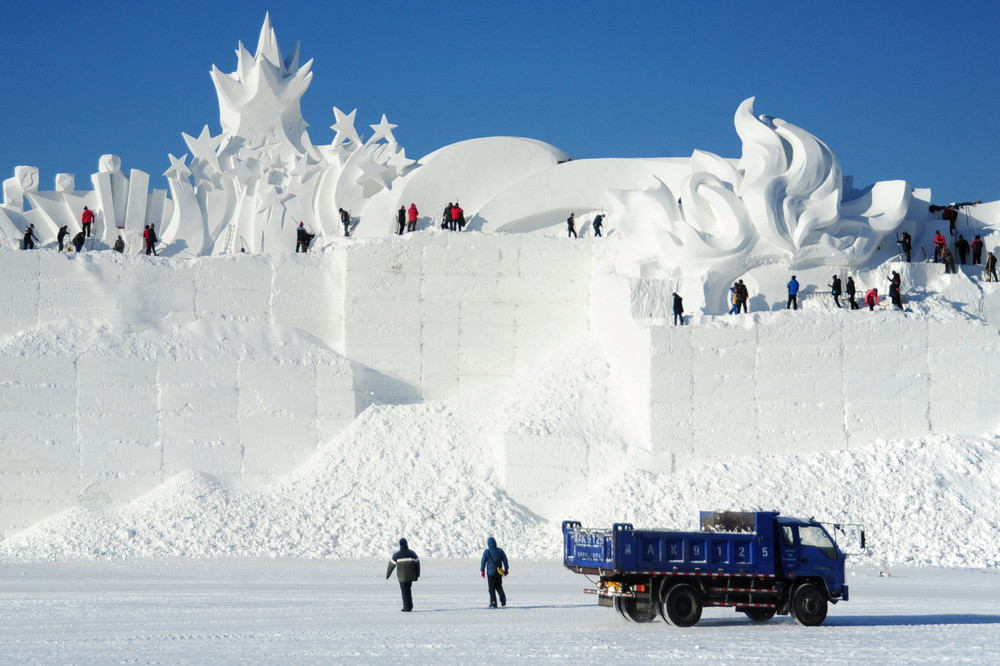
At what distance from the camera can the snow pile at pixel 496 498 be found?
29.1m

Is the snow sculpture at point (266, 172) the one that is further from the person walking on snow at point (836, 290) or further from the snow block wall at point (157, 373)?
the person walking on snow at point (836, 290)

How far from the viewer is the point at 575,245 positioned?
36.6m

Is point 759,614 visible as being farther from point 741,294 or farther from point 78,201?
point 78,201

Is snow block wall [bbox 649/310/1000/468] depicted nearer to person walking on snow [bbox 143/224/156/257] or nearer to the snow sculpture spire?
the snow sculpture spire

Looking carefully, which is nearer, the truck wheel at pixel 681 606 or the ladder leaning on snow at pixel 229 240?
the truck wheel at pixel 681 606

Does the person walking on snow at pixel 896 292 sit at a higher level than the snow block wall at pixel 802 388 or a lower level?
higher

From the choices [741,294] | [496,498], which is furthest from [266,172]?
[741,294]

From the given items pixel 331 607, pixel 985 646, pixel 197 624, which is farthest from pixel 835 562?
pixel 197 624

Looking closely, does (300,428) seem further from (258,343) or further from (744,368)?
(744,368)

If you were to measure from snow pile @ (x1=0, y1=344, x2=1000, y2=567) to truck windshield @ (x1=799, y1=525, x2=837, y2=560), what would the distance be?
10.4 metres

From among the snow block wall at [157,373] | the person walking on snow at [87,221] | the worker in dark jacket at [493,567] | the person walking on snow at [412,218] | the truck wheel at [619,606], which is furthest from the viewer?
the person walking on snow at [412,218]

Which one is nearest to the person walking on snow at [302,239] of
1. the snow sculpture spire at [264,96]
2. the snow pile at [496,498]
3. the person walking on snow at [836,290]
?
the snow sculpture spire at [264,96]

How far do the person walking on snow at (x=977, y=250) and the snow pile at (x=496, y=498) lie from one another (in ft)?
21.2

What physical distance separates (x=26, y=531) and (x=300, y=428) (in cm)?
707
